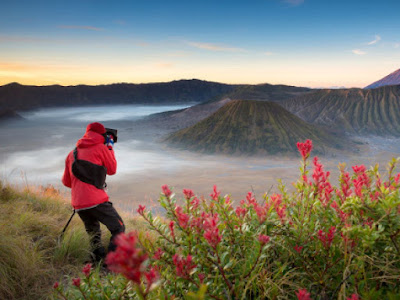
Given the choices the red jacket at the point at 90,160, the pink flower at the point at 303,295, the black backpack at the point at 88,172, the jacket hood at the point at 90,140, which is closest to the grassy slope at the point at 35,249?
the red jacket at the point at 90,160

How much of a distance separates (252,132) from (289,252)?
92.8m

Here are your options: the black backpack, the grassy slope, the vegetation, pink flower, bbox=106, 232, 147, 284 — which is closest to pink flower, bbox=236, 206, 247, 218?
the vegetation

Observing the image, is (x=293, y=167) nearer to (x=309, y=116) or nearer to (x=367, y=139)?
(x=367, y=139)

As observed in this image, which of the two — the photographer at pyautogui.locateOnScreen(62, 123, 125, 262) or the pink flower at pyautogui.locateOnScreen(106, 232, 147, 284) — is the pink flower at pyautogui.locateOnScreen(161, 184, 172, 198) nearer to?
the pink flower at pyautogui.locateOnScreen(106, 232, 147, 284)

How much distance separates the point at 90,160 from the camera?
168 inches

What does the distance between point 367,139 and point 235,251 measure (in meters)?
105

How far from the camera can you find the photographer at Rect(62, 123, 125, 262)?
4.23 metres

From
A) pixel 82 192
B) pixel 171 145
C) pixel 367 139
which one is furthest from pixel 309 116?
pixel 82 192

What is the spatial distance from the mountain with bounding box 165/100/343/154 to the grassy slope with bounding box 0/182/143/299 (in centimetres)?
8513

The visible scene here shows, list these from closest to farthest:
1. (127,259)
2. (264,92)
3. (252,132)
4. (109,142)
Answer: (127,259) < (109,142) < (252,132) < (264,92)

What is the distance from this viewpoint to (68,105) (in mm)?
195125

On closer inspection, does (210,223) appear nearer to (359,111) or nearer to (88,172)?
(88,172)

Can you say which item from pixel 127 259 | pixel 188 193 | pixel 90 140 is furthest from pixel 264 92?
pixel 127 259

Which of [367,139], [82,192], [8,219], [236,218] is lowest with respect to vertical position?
[367,139]
